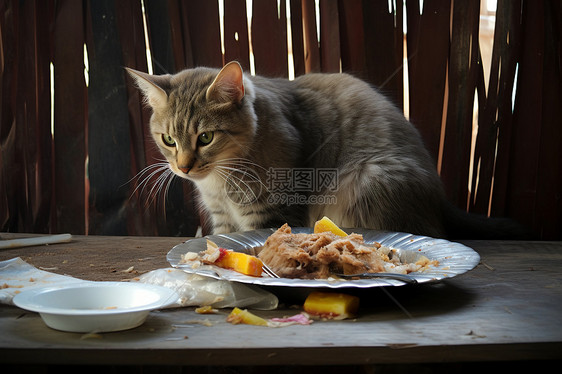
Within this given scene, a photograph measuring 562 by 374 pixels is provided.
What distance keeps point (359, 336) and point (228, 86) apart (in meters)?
1.20

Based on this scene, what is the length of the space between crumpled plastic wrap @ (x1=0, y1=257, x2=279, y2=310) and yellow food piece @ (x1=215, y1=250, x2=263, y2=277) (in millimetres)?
33

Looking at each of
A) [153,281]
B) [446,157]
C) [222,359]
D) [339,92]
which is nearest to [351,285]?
[222,359]

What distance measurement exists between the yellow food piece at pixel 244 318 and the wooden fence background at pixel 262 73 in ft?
5.11

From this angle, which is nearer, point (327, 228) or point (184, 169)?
point (327, 228)

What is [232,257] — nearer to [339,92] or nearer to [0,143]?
[339,92]

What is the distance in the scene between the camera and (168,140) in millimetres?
2092

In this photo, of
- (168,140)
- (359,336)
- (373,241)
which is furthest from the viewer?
(168,140)

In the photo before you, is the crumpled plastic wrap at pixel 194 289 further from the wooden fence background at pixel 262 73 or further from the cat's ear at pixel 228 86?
the wooden fence background at pixel 262 73

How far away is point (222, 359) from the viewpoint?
3.09ft

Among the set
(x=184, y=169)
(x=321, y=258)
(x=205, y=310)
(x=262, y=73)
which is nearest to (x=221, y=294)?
(x=205, y=310)

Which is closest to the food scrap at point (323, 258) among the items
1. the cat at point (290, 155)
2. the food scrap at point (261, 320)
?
the food scrap at point (261, 320)

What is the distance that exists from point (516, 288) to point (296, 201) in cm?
92

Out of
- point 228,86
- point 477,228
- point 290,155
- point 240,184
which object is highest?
point 228,86

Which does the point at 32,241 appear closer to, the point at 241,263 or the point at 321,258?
the point at 241,263
